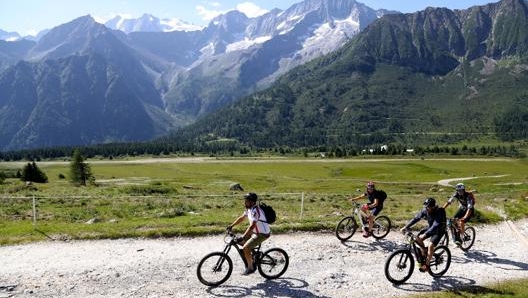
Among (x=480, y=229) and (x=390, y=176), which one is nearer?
(x=480, y=229)

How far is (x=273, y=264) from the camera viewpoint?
60.4 ft

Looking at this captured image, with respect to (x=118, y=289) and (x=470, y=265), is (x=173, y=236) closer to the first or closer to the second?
(x=118, y=289)

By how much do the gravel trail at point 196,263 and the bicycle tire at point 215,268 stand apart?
0.31 metres

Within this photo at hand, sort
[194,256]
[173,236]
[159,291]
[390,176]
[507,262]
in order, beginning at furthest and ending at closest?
[390,176]
[173,236]
[507,262]
[194,256]
[159,291]

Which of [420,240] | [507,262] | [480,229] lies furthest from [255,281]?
[480,229]

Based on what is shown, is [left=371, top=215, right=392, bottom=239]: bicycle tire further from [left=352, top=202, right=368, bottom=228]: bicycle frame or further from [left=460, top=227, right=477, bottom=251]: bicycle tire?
[left=460, top=227, right=477, bottom=251]: bicycle tire

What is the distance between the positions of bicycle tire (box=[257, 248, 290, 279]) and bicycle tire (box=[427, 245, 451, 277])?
6195 mm

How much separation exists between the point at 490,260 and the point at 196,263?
14116 mm

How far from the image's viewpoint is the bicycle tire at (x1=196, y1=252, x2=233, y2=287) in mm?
17312

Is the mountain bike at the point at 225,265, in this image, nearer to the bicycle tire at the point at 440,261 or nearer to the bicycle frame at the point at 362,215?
the bicycle tire at the point at 440,261

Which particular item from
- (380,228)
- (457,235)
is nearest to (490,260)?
(457,235)

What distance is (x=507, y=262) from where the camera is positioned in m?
22.1

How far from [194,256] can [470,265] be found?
12.7m

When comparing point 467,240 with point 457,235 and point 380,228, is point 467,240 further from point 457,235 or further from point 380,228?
point 380,228
